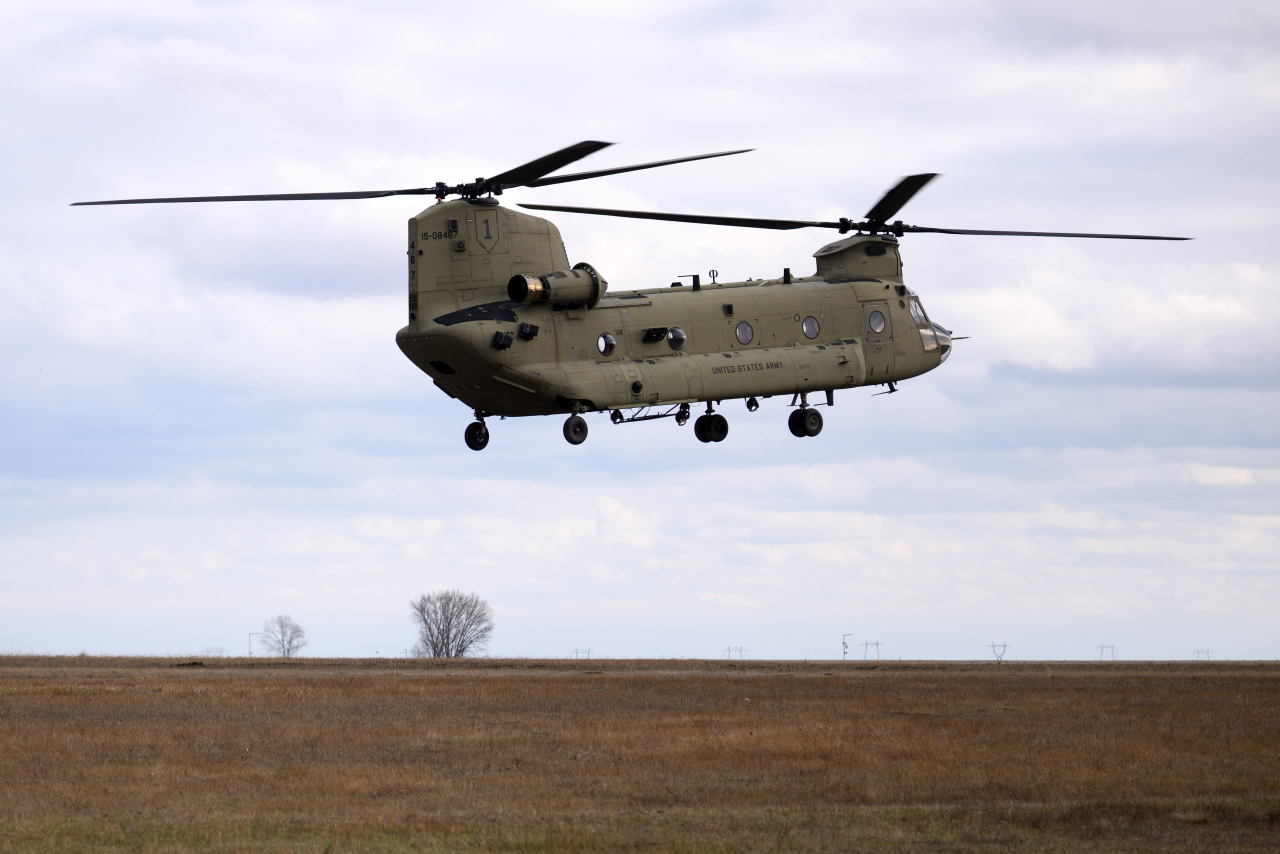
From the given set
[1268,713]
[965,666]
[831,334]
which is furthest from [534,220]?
[965,666]

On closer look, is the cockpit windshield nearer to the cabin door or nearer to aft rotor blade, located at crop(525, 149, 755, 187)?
the cabin door

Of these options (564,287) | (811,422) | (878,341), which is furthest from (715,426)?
(564,287)

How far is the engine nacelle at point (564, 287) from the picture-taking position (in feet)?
137

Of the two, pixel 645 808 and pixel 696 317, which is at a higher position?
pixel 696 317

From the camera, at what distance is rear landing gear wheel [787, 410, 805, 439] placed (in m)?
49.5

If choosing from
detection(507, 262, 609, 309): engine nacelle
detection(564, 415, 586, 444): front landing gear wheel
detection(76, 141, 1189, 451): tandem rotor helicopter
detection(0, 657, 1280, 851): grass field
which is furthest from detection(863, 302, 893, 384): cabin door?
detection(564, 415, 586, 444): front landing gear wheel

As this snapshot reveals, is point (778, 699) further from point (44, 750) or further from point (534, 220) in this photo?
point (44, 750)

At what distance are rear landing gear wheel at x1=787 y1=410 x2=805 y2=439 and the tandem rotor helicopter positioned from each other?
77 mm

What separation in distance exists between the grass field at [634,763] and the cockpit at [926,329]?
39.0 feet

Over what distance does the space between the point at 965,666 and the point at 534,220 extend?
127 ft

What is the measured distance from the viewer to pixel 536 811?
30625 mm

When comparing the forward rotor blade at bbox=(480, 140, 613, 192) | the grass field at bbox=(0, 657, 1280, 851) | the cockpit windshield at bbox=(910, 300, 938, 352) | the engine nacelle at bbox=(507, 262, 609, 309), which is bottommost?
the grass field at bbox=(0, 657, 1280, 851)

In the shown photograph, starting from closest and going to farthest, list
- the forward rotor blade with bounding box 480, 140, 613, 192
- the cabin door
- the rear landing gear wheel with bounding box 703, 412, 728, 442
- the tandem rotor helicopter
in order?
the forward rotor blade with bounding box 480, 140, 613, 192 → the tandem rotor helicopter → the rear landing gear wheel with bounding box 703, 412, 728, 442 → the cabin door

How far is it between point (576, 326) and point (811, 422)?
10.4m
